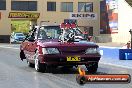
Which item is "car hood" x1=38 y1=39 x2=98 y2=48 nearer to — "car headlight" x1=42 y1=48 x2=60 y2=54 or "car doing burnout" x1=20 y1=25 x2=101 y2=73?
"car doing burnout" x1=20 y1=25 x2=101 y2=73

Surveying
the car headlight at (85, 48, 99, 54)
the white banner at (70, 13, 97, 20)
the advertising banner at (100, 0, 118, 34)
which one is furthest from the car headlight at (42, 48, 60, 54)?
the white banner at (70, 13, 97, 20)

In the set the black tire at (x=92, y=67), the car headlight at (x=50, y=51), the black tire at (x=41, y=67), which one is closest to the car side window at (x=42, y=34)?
the black tire at (x=41, y=67)

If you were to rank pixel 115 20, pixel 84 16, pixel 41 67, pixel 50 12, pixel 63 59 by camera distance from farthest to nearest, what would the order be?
1. pixel 84 16
2. pixel 50 12
3. pixel 115 20
4. pixel 41 67
5. pixel 63 59

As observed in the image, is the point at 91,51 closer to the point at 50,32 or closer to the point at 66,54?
the point at 66,54

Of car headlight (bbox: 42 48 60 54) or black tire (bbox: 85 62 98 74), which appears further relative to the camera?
black tire (bbox: 85 62 98 74)

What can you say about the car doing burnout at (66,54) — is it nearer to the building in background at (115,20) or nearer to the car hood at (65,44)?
the car hood at (65,44)

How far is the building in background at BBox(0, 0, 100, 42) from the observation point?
6756 cm

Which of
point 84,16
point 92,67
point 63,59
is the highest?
point 84,16

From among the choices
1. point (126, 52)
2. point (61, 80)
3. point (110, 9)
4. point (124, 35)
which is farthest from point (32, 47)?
point (110, 9)

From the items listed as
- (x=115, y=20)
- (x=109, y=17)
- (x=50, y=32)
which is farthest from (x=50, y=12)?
(x=50, y=32)

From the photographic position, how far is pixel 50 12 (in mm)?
69250

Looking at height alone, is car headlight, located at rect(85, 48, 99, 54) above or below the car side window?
below

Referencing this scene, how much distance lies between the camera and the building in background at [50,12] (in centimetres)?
6756

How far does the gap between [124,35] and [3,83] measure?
50.8 meters
